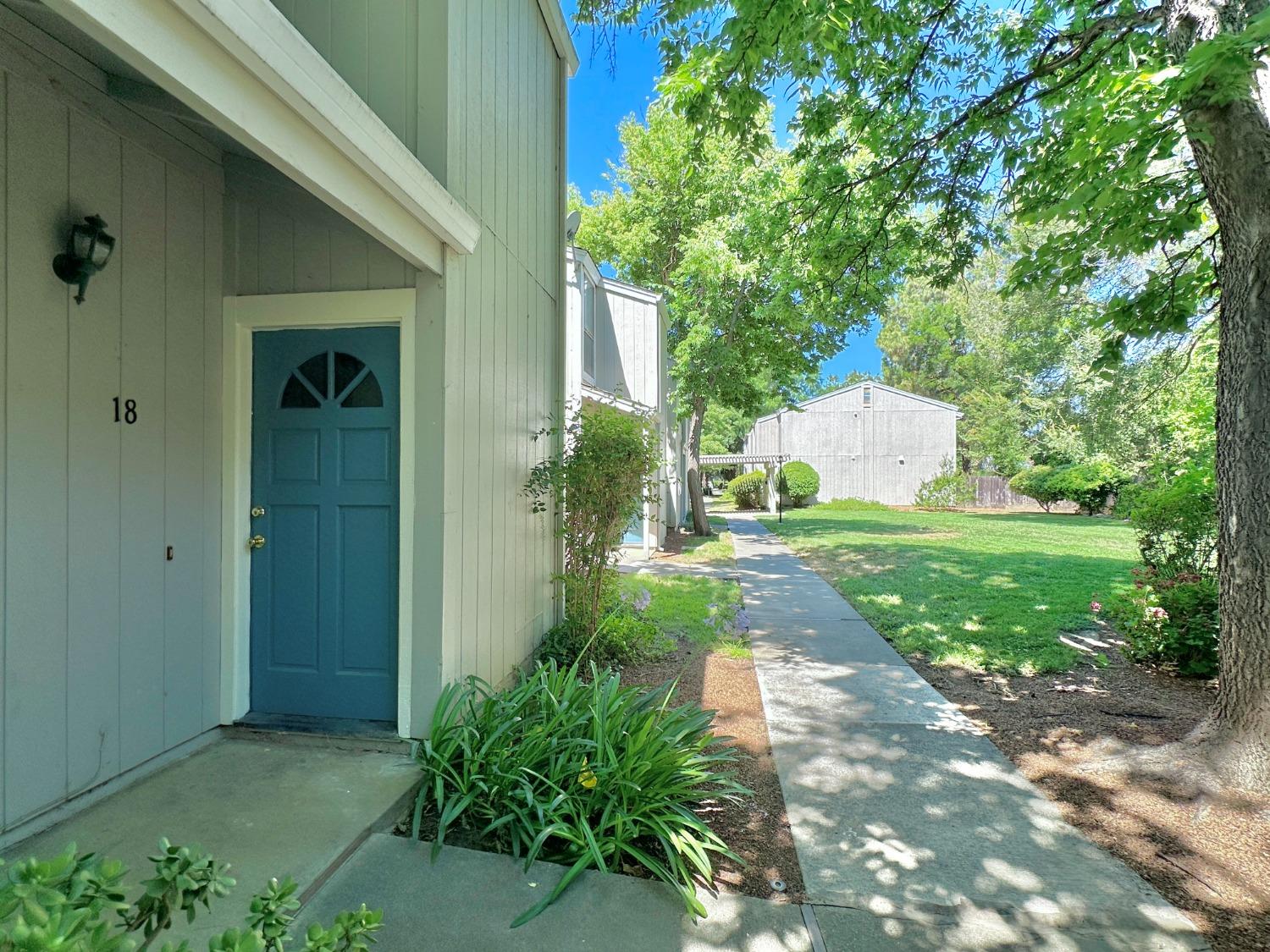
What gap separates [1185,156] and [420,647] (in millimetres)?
5909

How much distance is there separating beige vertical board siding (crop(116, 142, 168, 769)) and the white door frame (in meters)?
0.38

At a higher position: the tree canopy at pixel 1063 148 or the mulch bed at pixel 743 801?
the tree canopy at pixel 1063 148

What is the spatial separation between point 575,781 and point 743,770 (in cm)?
112

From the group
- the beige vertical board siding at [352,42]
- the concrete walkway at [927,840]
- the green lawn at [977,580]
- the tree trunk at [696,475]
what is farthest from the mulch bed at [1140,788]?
the tree trunk at [696,475]

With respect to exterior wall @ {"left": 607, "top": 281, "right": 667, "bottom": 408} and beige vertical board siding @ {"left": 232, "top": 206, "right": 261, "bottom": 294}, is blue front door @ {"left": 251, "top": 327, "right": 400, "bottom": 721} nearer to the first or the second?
beige vertical board siding @ {"left": 232, "top": 206, "right": 261, "bottom": 294}

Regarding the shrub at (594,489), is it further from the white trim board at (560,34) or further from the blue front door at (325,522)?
the white trim board at (560,34)

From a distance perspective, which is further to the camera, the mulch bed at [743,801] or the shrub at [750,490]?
the shrub at [750,490]

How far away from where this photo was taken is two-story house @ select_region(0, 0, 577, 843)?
7.52 feet

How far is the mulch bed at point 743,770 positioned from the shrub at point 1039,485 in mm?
20788

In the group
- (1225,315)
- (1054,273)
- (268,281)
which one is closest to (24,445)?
(268,281)

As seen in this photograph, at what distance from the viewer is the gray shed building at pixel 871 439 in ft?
81.8

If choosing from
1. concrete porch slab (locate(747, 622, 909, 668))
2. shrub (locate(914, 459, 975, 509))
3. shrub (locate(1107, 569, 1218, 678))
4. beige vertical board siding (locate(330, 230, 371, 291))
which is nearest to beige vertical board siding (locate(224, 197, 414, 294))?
beige vertical board siding (locate(330, 230, 371, 291))

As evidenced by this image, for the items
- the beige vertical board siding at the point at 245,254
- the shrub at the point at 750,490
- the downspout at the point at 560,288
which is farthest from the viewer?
the shrub at the point at 750,490

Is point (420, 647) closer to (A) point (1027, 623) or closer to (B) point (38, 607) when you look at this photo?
(B) point (38, 607)
